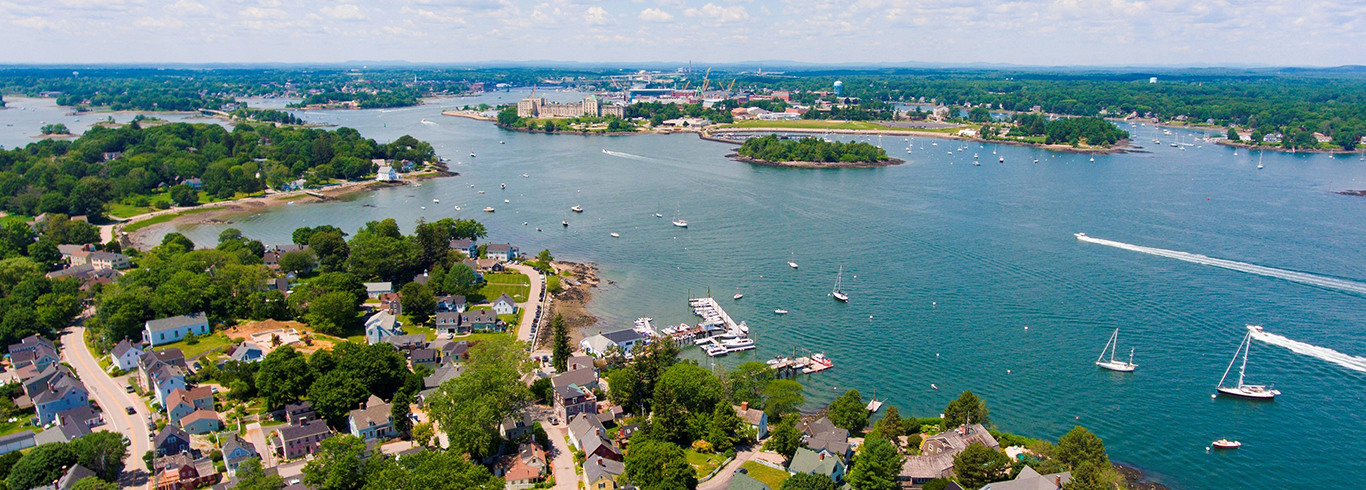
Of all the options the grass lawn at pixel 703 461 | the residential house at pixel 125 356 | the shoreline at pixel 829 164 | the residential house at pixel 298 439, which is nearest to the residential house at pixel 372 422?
the residential house at pixel 298 439

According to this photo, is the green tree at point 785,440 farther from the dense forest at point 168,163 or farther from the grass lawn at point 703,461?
the dense forest at point 168,163

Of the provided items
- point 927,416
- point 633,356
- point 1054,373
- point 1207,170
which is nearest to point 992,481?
point 927,416

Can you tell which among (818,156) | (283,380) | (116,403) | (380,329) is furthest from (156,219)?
(818,156)

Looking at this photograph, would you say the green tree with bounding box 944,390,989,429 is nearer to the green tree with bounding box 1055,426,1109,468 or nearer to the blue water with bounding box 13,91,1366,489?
the blue water with bounding box 13,91,1366,489

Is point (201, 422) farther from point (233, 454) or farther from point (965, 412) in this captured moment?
point (965, 412)

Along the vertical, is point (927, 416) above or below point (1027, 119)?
below

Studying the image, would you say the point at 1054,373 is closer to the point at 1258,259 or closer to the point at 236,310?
the point at 1258,259
